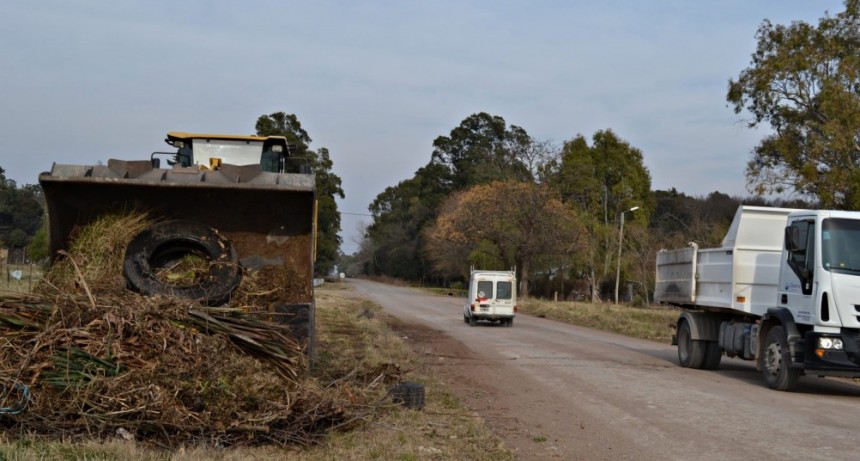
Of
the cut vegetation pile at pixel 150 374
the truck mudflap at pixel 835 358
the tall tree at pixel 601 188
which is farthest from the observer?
the tall tree at pixel 601 188

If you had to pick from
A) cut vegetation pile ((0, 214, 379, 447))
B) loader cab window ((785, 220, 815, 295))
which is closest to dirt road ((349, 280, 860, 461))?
loader cab window ((785, 220, 815, 295))

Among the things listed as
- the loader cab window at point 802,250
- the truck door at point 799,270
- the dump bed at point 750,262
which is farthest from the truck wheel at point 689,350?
the loader cab window at point 802,250

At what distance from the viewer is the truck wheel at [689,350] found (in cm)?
1633

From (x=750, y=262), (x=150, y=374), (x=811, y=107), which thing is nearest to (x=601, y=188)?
(x=811, y=107)

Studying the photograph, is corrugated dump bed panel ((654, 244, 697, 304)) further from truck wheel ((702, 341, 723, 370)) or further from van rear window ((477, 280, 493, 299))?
van rear window ((477, 280, 493, 299))

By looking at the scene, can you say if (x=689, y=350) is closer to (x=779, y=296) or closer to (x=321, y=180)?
(x=779, y=296)

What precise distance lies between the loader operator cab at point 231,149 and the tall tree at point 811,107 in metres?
22.2

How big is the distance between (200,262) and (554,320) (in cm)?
→ 2812

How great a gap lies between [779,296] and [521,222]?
41963 millimetres

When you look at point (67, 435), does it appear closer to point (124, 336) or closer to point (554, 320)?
point (124, 336)

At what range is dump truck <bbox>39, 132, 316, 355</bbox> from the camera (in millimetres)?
8945

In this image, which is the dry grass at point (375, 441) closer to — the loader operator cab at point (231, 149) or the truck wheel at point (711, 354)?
the loader operator cab at point (231, 149)

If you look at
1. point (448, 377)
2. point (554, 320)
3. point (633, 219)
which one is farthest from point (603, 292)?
point (448, 377)

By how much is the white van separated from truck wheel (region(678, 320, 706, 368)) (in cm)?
1248
